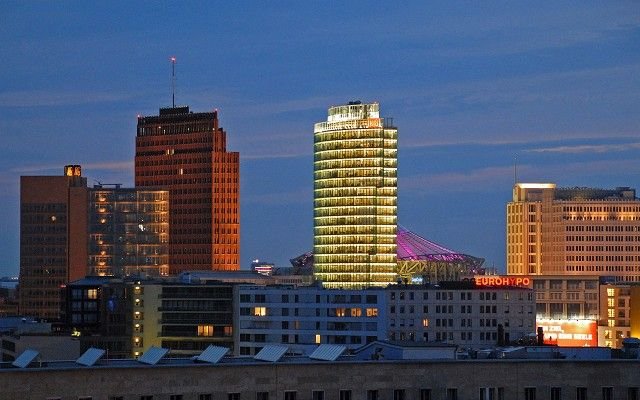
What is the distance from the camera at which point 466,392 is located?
103562 millimetres

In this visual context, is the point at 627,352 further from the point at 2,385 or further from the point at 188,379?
the point at 2,385

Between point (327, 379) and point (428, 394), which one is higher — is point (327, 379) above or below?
above

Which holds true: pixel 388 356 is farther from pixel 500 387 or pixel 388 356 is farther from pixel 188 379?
pixel 188 379

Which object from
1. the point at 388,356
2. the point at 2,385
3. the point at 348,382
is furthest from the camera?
the point at 388,356

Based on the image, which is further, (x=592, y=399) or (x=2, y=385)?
(x=592, y=399)

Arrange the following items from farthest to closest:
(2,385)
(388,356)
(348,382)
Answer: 1. (388,356)
2. (348,382)
3. (2,385)

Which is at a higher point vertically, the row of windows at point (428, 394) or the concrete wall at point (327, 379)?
the concrete wall at point (327, 379)

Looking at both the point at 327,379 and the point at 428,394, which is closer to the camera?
the point at 327,379

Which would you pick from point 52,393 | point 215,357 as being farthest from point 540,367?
point 52,393

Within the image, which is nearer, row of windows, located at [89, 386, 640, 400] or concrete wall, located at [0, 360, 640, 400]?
concrete wall, located at [0, 360, 640, 400]

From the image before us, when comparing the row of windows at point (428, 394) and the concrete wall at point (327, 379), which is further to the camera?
the row of windows at point (428, 394)

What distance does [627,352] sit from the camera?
118m

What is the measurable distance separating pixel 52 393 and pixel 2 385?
286cm

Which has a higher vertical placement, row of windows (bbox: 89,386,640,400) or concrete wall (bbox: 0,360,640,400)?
concrete wall (bbox: 0,360,640,400)
